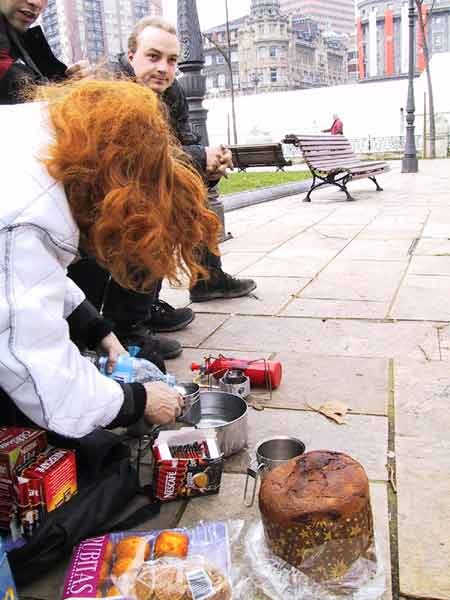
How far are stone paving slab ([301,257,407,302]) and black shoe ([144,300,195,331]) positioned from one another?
40.4 inches

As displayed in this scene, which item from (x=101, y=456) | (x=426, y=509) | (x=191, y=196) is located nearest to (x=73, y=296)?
(x=101, y=456)

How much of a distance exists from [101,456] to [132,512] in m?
0.19

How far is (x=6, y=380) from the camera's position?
155cm

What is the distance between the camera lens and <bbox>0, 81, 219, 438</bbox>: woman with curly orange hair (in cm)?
152

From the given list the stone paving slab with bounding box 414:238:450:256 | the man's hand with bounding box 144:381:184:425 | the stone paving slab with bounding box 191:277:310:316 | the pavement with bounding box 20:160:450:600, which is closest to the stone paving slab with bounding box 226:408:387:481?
the pavement with bounding box 20:160:450:600

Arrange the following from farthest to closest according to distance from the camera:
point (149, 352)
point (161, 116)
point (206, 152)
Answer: point (206, 152) < point (149, 352) < point (161, 116)

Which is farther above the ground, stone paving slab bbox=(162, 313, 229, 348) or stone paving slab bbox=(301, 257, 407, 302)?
stone paving slab bbox=(301, 257, 407, 302)

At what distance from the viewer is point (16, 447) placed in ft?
5.82

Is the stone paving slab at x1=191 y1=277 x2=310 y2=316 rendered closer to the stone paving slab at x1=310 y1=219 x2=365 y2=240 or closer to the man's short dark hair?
the man's short dark hair

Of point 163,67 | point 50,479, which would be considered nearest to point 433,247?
point 163,67

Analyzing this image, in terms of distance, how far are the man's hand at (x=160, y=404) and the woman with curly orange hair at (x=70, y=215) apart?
0.20 m

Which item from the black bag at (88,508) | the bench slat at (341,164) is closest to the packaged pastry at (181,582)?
the black bag at (88,508)

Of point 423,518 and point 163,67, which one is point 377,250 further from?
point 423,518

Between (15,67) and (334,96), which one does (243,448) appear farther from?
(334,96)
